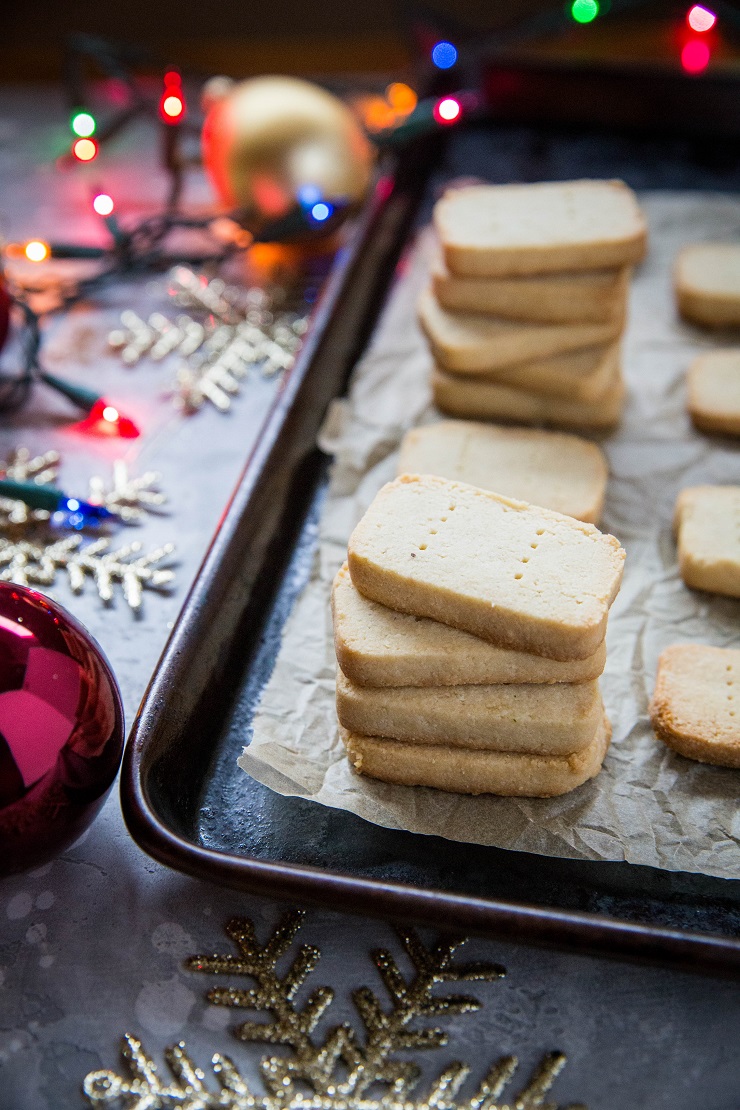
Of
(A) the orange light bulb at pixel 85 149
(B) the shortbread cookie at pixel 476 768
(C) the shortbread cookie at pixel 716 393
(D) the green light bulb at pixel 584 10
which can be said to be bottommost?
(B) the shortbread cookie at pixel 476 768

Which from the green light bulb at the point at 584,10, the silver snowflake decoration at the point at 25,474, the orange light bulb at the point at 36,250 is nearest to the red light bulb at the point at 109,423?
the silver snowflake decoration at the point at 25,474

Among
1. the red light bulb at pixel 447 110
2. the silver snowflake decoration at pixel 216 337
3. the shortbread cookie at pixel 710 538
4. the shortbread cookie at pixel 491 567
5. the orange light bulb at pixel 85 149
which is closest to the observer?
the shortbread cookie at pixel 491 567

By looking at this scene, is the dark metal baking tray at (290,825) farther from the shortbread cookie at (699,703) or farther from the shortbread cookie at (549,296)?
→ the shortbread cookie at (549,296)

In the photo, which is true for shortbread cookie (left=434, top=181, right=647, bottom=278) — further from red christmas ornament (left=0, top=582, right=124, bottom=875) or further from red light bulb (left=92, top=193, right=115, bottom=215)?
red christmas ornament (left=0, top=582, right=124, bottom=875)

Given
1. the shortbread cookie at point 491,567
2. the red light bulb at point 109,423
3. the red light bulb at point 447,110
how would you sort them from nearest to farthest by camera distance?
the shortbread cookie at point 491,567 → the red light bulb at point 109,423 → the red light bulb at point 447,110

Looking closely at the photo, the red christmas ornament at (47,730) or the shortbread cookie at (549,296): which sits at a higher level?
the shortbread cookie at (549,296)

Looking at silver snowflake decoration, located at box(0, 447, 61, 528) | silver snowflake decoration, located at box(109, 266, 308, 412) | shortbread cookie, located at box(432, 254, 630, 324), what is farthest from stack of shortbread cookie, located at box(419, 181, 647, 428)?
silver snowflake decoration, located at box(0, 447, 61, 528)
